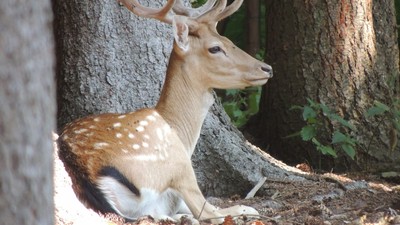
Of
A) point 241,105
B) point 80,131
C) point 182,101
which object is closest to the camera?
point 80,131

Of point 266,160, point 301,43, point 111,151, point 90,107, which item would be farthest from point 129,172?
point 301,43

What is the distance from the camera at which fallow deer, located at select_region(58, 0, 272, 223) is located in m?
5.75


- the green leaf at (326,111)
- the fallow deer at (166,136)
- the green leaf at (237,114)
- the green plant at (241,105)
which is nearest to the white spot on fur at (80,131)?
the fallow deer at (166,136)

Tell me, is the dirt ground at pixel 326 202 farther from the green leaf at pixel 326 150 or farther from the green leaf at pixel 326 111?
the green leaf at pixel 326 111

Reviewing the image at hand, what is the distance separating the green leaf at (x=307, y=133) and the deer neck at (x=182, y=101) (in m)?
1.94

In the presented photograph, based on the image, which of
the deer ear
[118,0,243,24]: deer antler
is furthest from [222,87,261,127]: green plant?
the deer ear

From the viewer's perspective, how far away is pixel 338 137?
27.0 ft

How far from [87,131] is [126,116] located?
1.10 ft

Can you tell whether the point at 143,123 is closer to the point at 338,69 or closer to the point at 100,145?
the point at 100,145

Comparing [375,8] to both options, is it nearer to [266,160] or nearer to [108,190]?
[266,160]

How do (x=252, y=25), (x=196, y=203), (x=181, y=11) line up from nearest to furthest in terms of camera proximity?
(x=196, y=203) → (x=181, y=11) → (x=252, y=25)

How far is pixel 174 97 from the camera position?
651 centimetres

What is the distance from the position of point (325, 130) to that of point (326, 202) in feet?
5.50

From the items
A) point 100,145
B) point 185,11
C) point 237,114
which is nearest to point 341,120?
point 237,114
